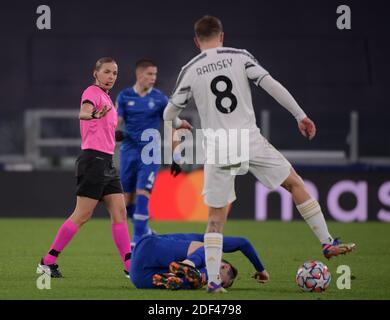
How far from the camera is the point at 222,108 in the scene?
25.7ft

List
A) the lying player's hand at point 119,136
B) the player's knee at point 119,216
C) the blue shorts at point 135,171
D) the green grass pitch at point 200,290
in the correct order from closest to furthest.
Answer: the green grass pitch at point 200,290 < the player's knee at point 119,216 < the lying player's hand at point 119,136 < the blue shorts at point 135,171

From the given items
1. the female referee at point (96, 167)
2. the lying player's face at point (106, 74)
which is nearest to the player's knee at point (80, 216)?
the female referee at point (96, 167)

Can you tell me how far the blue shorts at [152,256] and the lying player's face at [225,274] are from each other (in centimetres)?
30

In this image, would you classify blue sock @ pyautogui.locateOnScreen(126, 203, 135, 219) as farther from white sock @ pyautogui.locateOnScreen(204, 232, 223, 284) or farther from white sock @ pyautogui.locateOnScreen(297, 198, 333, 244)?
white sock @ pyautogui.locateOnScreen(204, 232, 223, 284)

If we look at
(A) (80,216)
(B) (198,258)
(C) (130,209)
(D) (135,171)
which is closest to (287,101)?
(B) (198,258)

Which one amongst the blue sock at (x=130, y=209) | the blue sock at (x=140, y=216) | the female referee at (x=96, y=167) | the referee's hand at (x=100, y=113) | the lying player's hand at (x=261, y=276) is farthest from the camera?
the blue sock at (x=130, y=209)

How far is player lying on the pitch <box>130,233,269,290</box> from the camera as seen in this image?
808 cm

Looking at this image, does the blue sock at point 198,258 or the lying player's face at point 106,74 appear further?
the lying player's face at point 106,74

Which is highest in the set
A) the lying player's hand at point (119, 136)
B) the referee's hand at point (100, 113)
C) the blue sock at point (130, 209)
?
the referee's hand at point (100, 113)

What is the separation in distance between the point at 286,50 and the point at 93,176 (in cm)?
1294

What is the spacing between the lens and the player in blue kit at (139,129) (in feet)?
38.2

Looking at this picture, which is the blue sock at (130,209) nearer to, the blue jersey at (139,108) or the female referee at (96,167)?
the blue jersey at (139,108)
